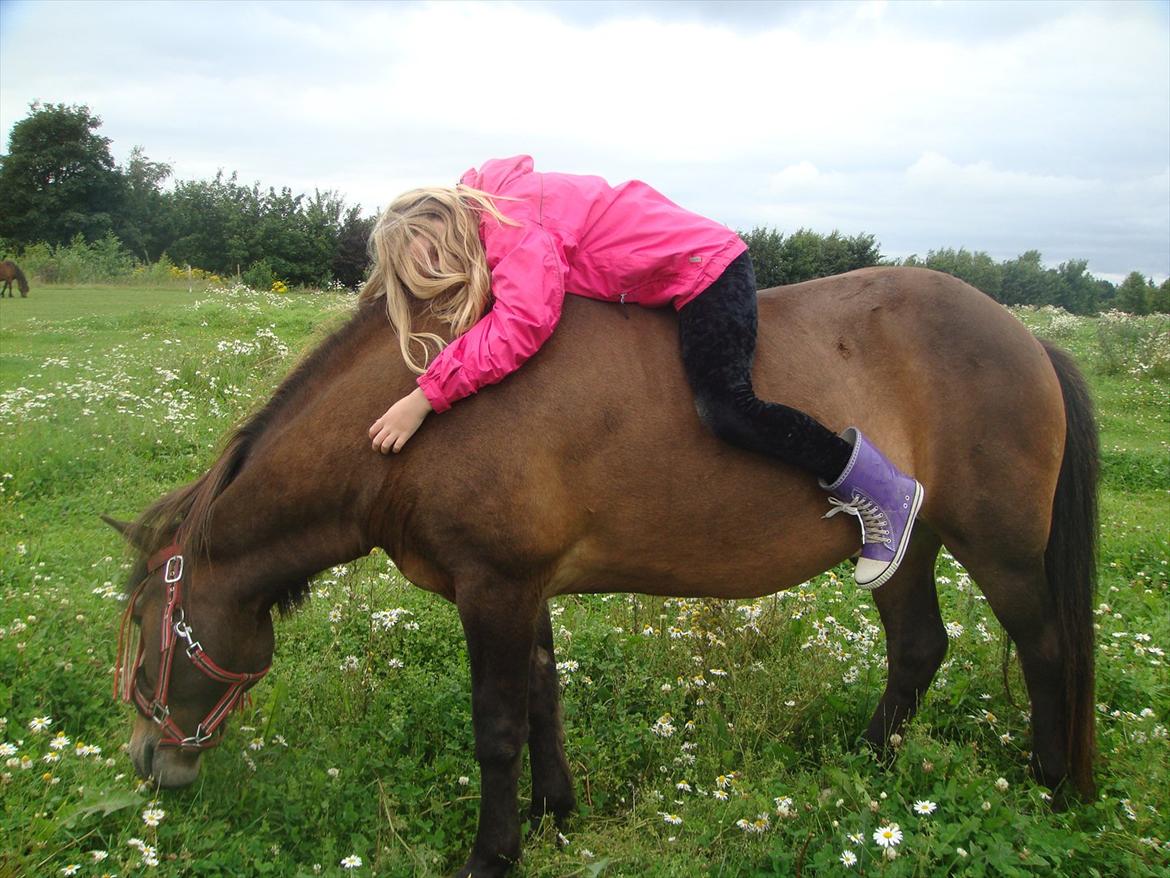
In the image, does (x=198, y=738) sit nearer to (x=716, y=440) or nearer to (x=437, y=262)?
(x=437, y=262)

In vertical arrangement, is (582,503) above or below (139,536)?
above

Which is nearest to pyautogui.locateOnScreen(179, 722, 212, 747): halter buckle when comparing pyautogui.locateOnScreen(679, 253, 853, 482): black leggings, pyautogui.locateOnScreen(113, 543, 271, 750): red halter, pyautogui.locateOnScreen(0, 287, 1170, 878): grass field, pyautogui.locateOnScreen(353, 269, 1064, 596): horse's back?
pyautogui.locateOnScreen(113, 543, 271, 750): red halter

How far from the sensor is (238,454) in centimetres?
309

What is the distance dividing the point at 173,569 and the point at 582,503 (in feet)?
5.02

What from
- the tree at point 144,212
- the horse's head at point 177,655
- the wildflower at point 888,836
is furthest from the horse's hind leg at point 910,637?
the tree at point 144,212

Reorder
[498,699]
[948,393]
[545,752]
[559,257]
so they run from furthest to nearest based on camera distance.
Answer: [545,752], [948,393], [498,699], [559,257]

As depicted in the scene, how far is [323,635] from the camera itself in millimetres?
4426

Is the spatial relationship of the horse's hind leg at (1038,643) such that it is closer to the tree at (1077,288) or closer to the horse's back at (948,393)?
the horse's back at (948,393)

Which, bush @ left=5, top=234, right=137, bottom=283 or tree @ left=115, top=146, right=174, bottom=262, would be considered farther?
tree @ left=115, top=146, right=174, bottom=262

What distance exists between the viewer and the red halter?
2957mm

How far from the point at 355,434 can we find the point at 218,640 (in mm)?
942

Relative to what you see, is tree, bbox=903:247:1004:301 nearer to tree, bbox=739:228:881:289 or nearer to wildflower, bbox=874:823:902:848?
tree, bbox=739:228:881:289

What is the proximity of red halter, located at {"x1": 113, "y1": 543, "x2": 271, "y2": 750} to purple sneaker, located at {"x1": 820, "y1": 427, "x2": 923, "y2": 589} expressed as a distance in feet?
7.87

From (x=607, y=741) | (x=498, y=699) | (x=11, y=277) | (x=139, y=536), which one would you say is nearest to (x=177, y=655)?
(x=139, y=536)
